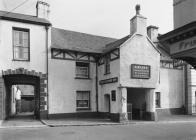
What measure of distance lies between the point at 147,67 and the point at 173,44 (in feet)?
34.9

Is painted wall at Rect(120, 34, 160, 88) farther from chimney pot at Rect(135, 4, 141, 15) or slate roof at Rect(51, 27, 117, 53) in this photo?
slate roof at Rect(51, 27, 117, 53)

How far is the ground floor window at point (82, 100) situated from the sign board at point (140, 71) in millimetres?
4801

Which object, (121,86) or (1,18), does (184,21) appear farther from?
(1,18)

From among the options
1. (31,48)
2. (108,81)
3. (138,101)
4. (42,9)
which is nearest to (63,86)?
(108,81)

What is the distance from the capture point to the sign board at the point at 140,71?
786 inches

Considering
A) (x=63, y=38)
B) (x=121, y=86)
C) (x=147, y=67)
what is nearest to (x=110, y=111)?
(x=121, y=86)

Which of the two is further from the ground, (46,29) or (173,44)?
(46,29)

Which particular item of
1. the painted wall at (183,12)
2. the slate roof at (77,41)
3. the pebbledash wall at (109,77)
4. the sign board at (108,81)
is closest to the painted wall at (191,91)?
the pebbledash wall at (109,77)

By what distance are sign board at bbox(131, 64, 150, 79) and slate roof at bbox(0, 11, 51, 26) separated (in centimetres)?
782

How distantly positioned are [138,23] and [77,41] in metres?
6.16

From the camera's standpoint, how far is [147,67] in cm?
2066

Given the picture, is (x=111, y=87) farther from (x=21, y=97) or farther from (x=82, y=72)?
(x=21, y=97)

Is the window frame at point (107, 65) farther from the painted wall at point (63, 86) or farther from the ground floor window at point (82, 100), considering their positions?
the ground floor window at point (82, 100)

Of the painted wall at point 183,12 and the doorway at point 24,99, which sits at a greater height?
the painted wall at point 183,12
